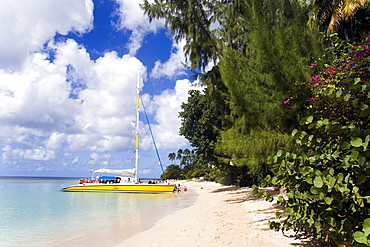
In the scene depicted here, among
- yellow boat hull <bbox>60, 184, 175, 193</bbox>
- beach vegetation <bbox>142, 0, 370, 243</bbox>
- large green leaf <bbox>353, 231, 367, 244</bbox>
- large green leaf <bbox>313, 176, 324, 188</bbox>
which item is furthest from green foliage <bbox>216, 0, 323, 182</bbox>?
yellow boat hull <bbox>60, 184, 175, 193</bbox>

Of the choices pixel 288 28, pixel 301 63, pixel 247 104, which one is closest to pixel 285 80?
pixel 301 63

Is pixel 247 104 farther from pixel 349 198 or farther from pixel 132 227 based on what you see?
pixel 132 227

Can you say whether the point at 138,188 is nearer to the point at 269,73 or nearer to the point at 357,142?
the point at 269,73

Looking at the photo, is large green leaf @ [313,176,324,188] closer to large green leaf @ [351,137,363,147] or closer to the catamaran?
large green leaf @ [351,137,363,147]

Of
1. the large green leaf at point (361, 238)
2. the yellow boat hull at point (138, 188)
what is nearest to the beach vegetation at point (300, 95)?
the large green leaf at point (361, 238)

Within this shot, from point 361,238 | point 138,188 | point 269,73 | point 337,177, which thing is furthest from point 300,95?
point 138,188

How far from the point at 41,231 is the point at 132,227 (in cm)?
382

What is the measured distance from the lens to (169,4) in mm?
14070

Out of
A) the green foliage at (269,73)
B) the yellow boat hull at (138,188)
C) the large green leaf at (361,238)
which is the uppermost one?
the green foliage at (269,73)

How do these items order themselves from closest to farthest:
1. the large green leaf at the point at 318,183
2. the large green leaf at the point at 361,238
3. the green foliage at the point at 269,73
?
the large green leaf at the point at 361,238 → the large green leaf at the point at 318,183 → the green foliage at the point at 269,73

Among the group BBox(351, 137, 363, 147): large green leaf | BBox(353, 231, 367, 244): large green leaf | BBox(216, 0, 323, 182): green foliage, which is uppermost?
BBox(216, 0, 323, 182): green foliage

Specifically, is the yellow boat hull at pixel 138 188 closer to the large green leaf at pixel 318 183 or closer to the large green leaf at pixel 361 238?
the large green leaf at pixel 318 183

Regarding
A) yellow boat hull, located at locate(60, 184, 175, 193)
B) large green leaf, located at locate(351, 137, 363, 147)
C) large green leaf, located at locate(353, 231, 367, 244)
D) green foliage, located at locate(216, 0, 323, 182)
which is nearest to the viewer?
large green leaf, located at locate(353, 231, 367, 244)

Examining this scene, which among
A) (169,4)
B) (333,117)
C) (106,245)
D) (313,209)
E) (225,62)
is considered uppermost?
(169,4)
